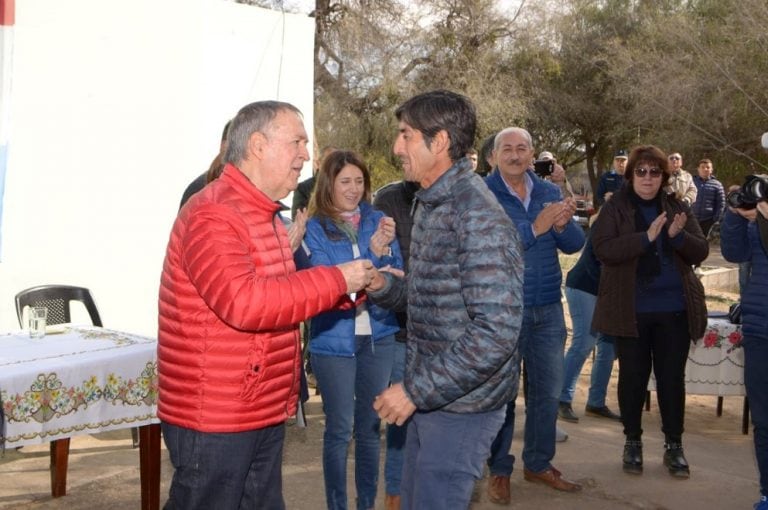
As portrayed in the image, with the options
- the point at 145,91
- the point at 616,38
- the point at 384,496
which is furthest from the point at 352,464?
the point at 616,38

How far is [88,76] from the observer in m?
7.37

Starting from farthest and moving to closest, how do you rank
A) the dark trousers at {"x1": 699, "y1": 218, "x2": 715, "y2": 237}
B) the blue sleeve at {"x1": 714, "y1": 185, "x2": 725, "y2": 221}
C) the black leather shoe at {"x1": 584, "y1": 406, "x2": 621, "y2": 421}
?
the blue sleeve at {"x1": 714, "y1": 185, "x2": 725, "y2": 221} → the dark trousers at {"x1": 699, "y1": 218, "x2": 715, "y2": 237} → the black leather shoe at {"x1": 584, "y1": 406, "x2": 621, "y2": 421}

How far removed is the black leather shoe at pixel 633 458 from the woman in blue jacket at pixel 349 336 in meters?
1.94

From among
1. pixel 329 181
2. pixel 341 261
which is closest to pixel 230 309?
pixel 341 261

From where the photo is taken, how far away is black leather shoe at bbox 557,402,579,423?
727cm

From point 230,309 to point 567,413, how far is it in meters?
5.08

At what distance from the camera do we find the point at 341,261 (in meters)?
4.71

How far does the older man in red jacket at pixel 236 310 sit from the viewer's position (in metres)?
2.77

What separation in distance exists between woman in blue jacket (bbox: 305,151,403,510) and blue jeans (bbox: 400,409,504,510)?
4.48 feet

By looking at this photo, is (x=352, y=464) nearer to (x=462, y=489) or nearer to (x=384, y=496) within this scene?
(x=384, y=496)

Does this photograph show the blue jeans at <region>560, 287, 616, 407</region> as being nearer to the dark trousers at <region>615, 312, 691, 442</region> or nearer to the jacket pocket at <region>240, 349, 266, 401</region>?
the dark trousers at <region>615, 312, 691, 442</region>

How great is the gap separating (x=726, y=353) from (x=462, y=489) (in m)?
4.84

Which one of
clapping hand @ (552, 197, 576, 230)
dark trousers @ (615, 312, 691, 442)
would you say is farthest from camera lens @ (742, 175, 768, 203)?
dark trousers @ (615, 312, 691, 442)

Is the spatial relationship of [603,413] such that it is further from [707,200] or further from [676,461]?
[707,200]
